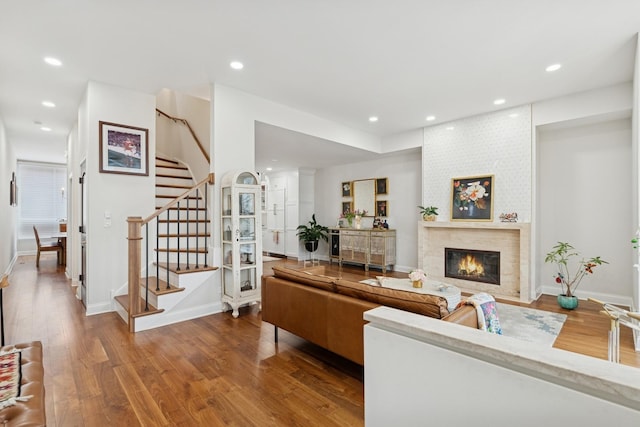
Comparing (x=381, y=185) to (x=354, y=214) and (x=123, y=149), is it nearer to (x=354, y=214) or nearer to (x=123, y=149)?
(x=354, y=214)

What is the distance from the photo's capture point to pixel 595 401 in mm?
814

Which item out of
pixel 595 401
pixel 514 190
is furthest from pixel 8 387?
pixel 514 190

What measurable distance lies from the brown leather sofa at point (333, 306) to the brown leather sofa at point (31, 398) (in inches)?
65.7

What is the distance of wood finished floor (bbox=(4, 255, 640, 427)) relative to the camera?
1.97 metres

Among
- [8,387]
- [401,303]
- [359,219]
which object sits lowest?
[8,387]

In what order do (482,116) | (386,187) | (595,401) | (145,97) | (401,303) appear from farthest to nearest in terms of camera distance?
1. (386,187)
2. (482,116)
3. (145,97)
4. (401,303)
5. (595,401)

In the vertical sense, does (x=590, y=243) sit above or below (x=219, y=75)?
below

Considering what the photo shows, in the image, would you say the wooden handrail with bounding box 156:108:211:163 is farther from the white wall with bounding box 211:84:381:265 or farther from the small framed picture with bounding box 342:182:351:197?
the small framed picture with bounding box 342:182:351:197

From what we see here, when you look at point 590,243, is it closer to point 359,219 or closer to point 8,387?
point 359,219

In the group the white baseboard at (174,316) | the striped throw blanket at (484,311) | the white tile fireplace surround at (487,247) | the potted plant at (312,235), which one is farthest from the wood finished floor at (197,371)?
the potted plant at (312,235)

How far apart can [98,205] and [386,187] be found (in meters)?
5.45

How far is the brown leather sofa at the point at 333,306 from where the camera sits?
198 cm

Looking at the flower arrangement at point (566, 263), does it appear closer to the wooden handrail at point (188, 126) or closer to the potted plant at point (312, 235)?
the potted plant at point (312, 235)

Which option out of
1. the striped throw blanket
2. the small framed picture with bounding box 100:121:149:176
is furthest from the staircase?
the striped throw blanket
